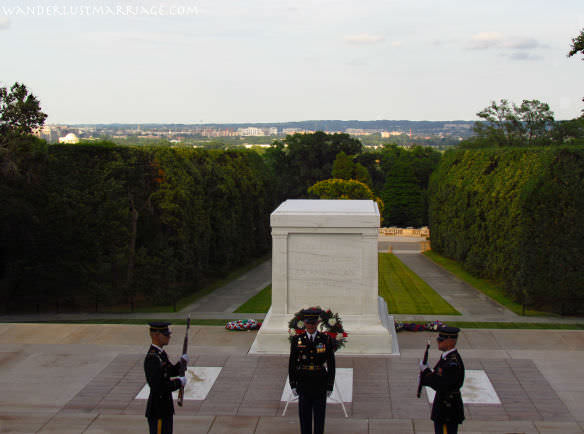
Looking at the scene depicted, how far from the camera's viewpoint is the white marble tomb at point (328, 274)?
12.2m

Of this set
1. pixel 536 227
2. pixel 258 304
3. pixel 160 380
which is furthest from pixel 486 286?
pixel 160 380

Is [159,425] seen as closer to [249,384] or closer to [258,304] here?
[249,384]

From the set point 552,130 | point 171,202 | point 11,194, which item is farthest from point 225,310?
point 552,130

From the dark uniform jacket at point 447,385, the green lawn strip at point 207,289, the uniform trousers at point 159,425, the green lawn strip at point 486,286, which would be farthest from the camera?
the green lawn strip at point 207,289

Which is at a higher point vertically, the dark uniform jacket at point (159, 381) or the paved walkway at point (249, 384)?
the dark uniform jacket at point (159, 381)

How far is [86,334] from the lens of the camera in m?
13.9

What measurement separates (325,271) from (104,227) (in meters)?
13.3

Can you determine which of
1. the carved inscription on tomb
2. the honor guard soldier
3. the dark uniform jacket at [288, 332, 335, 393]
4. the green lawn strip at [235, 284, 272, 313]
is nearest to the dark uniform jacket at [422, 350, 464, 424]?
the dark uniform jacket at [288, 332, 335, 393]

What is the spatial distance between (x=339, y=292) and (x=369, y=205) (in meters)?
2.21

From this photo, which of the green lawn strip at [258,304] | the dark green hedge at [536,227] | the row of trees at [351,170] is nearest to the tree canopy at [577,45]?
the dark green hedge at [536,227]

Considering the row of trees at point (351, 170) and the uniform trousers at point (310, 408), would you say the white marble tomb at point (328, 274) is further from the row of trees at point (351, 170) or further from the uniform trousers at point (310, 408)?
the row of trees at point (351, 170)

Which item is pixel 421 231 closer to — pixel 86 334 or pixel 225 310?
pixel 225 310

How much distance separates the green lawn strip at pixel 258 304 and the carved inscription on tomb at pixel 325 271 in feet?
28.3

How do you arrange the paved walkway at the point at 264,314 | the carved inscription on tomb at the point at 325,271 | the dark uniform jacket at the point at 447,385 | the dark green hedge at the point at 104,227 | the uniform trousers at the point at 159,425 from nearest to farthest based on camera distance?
the dark uniform jacket at the point at 447,385, the uniform trousers at the point at 159,425, the carved inscription on tomb at the point at 325,271, the paved walkway at the point at 264,314, the dark green hedge at the point at 104,227
